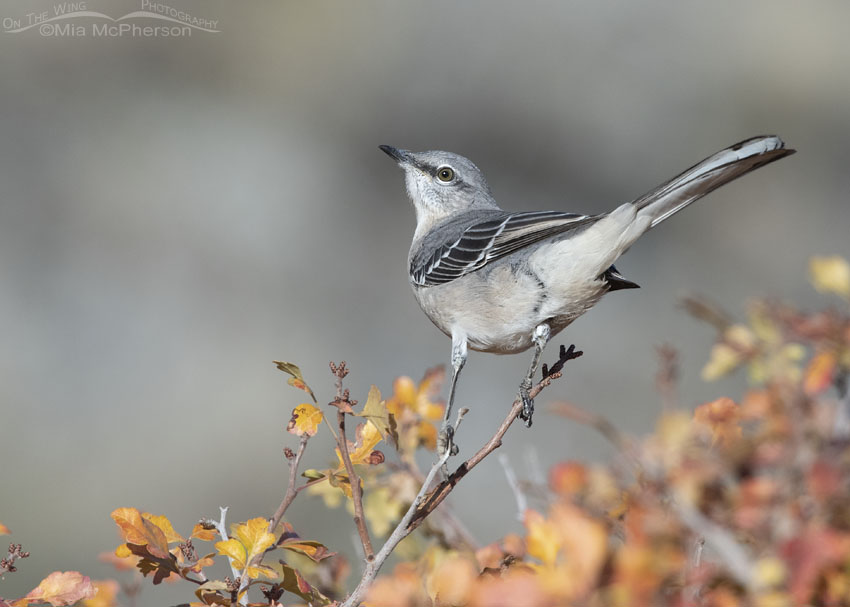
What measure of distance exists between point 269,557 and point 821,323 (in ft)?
12.0

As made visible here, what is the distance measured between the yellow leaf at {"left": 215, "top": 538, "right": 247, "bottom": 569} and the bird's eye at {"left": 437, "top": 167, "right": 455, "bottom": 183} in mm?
3251

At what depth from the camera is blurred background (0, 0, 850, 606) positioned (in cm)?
748

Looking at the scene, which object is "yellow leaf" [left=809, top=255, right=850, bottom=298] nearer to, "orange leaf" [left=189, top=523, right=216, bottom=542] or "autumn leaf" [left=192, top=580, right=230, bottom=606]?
"autumn leaf" [left=192, top=580, right=230, bottom=606]

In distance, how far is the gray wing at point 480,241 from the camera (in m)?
3.12

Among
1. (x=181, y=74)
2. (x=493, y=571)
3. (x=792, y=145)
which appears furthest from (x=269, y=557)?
(x=792, y=145)

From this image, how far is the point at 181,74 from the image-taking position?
8.52 metres

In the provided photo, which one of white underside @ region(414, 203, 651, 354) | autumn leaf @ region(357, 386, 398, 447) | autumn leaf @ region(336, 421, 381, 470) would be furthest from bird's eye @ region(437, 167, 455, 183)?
autumn leaf @ region(357, 386, 398, 447)

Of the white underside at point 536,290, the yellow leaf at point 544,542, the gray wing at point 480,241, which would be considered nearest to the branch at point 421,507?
the yellow leaf at point 544,542

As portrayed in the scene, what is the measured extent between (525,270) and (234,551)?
6.50 ft

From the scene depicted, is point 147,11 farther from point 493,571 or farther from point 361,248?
point 493,571

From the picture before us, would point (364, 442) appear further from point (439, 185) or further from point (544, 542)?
point (439, 185)

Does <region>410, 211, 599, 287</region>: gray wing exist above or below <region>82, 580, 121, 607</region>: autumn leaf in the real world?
above

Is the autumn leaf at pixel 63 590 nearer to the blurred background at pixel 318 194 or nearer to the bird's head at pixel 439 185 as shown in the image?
the bird's head at pixel 439 185

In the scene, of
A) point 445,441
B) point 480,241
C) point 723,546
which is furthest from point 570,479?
point 480,241
